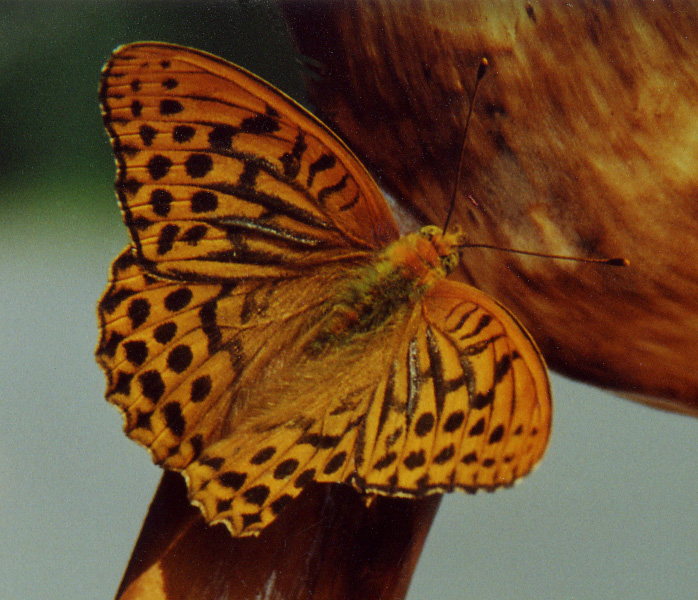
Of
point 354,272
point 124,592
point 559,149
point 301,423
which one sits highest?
point 559,149

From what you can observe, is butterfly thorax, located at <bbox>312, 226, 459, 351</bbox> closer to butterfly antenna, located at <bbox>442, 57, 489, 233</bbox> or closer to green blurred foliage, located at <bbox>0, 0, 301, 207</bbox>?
butterfly antenna, located at <bbox>442, 57, 489, 233</bbox>

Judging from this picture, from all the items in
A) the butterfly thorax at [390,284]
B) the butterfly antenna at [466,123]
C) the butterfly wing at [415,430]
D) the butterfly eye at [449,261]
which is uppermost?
the butterfly antenna at [466,123]

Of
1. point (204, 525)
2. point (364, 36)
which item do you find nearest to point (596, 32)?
point (364, 36)

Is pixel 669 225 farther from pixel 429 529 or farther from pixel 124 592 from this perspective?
pixel 124 592

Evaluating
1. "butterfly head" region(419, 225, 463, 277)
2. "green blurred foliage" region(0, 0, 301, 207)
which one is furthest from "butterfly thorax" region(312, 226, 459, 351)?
"green blurred foliage" region(0, 0, 301, 207)

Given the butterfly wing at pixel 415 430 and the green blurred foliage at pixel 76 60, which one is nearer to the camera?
the butterfly wing at pixel 415 430

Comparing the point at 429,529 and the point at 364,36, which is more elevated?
the point at 364,36

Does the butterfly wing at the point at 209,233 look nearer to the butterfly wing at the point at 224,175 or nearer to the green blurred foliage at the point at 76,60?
the butterfly wing at the point at 224,175

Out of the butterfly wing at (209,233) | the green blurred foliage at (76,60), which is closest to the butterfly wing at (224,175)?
the butterfly wing at (209,233)
